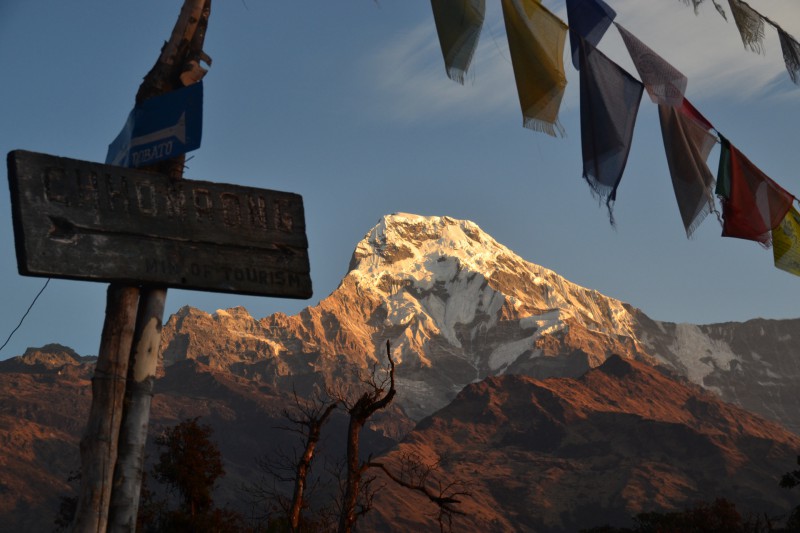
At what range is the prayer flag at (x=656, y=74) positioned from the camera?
13641mm

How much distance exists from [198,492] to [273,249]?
134ft

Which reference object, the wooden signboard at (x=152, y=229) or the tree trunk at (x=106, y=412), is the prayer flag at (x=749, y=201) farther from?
the tree trunk at (x=106, y=412)

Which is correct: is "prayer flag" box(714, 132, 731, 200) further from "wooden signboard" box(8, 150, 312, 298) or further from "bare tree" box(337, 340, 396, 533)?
"wooden signboard" box(8, 150, 312, 298)

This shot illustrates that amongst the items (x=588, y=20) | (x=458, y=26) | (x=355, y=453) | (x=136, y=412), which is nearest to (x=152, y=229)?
(x=136, y=412)

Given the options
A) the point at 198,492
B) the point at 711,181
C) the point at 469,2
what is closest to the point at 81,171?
the point at 469,2

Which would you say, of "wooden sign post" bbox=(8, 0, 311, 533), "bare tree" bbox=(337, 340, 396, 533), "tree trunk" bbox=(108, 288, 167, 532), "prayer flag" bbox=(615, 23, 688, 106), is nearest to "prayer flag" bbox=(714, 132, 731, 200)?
"prayer flag" bbox=(615, 23, 688, 106)

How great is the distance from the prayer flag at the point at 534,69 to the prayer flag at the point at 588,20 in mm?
1464

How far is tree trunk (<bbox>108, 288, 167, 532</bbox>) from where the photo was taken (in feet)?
22.8

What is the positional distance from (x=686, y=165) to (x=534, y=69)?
469cm

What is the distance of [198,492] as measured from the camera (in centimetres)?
4656

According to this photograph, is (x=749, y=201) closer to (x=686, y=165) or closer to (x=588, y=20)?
(x=686, y=165)

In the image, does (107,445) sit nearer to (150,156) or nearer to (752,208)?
(150,156)

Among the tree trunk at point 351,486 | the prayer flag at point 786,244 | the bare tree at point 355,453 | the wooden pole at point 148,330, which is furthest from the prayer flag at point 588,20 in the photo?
the tree trunk at point 351,486

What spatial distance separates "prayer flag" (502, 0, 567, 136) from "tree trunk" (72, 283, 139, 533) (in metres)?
4.96
